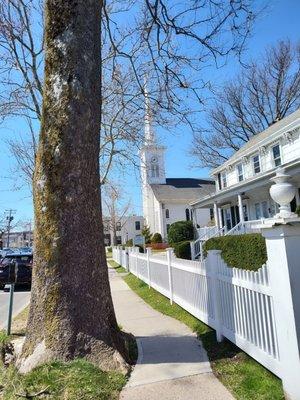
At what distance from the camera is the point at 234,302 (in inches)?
209

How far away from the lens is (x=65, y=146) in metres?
5.12

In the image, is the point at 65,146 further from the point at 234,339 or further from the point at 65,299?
the point at 234,339

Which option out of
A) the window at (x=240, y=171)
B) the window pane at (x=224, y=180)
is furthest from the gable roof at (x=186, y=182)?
the window at (x=240, y=171)

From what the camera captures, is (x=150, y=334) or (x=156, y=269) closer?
(x=150, y=334)

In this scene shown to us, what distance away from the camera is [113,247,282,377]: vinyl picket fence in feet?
14.3

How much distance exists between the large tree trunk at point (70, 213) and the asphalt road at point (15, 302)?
5.22 m

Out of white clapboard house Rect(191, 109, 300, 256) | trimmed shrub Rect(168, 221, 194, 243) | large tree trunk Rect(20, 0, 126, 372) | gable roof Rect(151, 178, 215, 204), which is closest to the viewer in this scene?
large tree trunk Rect(20, 0, 126, 372)

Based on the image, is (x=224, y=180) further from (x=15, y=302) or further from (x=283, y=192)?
(x=283, y=192)

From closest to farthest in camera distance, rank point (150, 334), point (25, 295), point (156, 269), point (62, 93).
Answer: point (62, 93) < point (150, 334) < point (156, 269) < point (25, 295)

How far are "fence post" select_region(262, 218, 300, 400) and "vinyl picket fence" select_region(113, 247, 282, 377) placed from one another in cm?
25

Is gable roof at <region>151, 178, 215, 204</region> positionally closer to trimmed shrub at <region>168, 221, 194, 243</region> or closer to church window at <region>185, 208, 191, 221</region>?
church window at <region>185, 208, 191, 221</region>

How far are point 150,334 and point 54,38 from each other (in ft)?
15.9

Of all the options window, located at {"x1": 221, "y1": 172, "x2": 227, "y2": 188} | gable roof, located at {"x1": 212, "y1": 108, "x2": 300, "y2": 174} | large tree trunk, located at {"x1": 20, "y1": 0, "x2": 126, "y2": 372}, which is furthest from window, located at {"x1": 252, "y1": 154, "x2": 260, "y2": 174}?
large tree trunk, located at {"x1": 20, "y1": 0, "x2": 126, "y2": 372}

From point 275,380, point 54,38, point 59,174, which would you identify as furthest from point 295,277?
point 54,38
